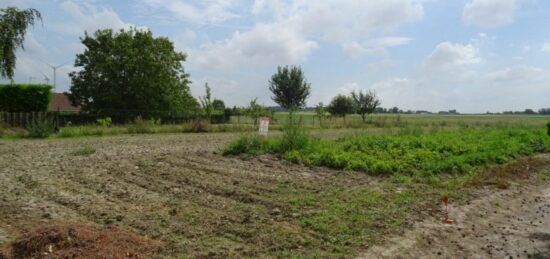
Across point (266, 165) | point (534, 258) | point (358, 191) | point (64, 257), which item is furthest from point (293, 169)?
point (64, 257)

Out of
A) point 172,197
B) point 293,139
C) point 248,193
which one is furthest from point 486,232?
point 293,139

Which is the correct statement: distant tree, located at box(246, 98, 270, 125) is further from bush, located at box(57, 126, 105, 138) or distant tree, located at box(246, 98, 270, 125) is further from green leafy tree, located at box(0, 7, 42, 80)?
green leafy tree, located at box(0, 7, 42, 80)

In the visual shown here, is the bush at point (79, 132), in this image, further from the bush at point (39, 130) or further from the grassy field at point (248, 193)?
the grassy field at point (248, 193)

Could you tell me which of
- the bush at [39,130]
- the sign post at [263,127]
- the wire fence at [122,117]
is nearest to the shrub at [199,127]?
the wire fence at [122,117]

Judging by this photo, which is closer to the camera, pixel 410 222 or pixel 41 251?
pixel 41 251

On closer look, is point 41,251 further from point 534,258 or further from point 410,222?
point 534,258

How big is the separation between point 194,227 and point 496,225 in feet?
14.2

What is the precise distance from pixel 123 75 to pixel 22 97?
11.9 m

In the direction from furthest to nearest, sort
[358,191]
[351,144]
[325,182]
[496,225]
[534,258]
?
[351,144] → [325,182] → [358,191] → [496,225] → [534,258]

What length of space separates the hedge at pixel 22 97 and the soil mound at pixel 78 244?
23.5m

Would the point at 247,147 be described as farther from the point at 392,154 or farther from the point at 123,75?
the point at 123,75

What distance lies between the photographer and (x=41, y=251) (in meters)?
4.57

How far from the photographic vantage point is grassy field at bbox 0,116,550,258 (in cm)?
539

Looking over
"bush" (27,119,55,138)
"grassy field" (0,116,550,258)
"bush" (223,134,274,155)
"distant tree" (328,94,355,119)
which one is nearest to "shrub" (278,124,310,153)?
"grassy field" (0,116,550,258)
